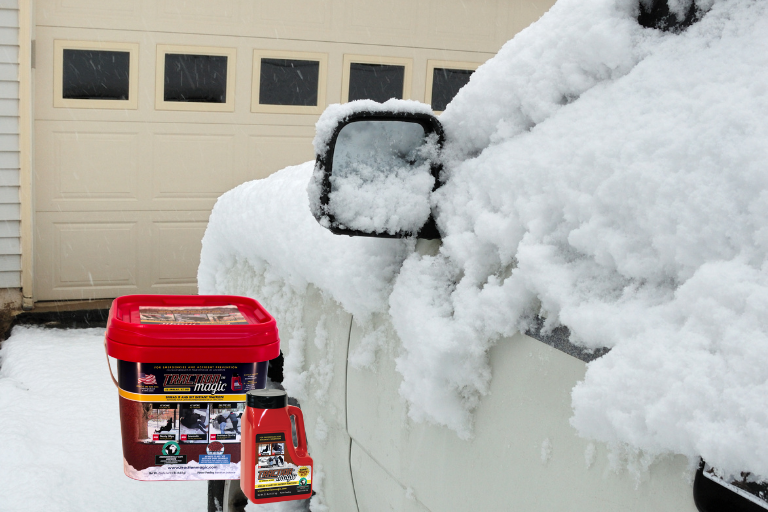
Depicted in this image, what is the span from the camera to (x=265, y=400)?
1619 mm

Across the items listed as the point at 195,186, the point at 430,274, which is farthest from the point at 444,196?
the point at 195,186

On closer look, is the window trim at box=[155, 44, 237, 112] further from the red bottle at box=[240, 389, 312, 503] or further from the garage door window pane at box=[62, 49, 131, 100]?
the red bottle at box=[240, 389, 312, 503]

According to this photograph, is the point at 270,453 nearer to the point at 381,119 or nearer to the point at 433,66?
the point at 381,119

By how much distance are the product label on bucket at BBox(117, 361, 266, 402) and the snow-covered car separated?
312 millimetres

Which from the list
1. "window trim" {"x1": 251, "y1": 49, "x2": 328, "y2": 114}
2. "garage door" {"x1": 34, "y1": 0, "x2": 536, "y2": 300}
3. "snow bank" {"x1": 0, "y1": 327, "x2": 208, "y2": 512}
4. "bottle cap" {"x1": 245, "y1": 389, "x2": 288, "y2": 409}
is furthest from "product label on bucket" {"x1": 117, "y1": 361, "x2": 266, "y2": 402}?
A: "window trim" {"x1": 251, "y1": 49, "x2": 328, "y2": 114}

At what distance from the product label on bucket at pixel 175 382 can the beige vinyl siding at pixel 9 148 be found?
490cm

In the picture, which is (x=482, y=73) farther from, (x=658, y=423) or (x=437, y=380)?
(x=658, y=423)

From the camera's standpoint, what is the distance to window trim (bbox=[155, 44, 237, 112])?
6.30 meters

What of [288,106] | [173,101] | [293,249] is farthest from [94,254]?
[293,249]

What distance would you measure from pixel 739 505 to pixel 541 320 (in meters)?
0.41

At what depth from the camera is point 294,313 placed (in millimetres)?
2170

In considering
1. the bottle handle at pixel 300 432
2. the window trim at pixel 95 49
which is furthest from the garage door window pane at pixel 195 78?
the bottle handle at pixel 300 432

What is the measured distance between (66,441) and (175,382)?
239 centimetres

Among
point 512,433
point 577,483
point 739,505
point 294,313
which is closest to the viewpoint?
point 739,505
